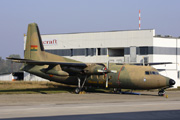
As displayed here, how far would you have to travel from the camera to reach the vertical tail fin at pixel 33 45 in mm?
33497

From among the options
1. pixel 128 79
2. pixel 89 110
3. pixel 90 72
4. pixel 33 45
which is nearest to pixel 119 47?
pixel 33 45

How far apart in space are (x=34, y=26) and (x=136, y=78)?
502 inches

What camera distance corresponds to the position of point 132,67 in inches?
1201

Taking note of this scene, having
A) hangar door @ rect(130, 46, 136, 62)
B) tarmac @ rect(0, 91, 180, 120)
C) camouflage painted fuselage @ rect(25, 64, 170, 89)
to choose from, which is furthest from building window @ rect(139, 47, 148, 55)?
tarmac @ rect(0, 91, 180, 120)

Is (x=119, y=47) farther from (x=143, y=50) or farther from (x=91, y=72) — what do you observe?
(x=91, y=72)

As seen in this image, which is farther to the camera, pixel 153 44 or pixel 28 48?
pixel 153 44

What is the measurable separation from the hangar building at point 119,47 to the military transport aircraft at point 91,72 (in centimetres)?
1858

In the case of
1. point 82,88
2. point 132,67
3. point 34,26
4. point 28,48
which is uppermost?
point 34,26

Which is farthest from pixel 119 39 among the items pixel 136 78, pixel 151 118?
pixel 151 118

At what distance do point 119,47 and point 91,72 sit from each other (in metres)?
23.4

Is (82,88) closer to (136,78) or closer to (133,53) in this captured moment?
(136,78)

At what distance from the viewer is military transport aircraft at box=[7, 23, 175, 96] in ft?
95.8

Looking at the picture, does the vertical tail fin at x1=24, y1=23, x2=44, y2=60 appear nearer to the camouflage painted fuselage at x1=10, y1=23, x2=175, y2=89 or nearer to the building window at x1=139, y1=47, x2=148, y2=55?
the camouflage painted fuselage at x1=10, y1=23, x2=175, y2=89

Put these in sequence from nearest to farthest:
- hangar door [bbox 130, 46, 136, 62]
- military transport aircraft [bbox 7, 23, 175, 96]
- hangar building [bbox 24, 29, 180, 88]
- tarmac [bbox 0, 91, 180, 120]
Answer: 1. tarmac [bbox 0, 91, 180, 120]
2. military transport aircraft [bbox 7, 23, 175, 96]
3. hangar building [bbox 24, 29, 180, 88]
4. hangar door [bbox 130, 46, 136, 62]
